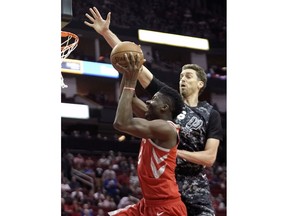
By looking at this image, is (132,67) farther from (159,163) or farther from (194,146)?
(194,146)

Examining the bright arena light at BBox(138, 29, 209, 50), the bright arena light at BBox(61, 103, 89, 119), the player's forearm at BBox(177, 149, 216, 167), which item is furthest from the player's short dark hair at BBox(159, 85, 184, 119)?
the bright arena light at BBox(138, 29, 209, 50)

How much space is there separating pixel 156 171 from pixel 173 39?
23.5 m

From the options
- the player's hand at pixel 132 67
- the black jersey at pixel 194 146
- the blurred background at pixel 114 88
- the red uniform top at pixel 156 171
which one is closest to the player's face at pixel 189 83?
the black jersey at pixel 194 146

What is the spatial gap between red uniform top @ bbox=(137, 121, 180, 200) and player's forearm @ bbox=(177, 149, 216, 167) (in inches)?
15.6

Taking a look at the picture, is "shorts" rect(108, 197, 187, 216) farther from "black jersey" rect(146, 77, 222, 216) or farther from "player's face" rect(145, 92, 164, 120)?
"player's face" rect(145, 92, 164, 120)

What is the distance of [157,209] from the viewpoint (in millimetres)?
4867

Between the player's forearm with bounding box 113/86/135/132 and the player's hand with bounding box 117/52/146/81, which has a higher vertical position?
the player's hand with bounding box 117/52/146/81

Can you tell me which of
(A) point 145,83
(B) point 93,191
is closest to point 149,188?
(A) point 145,83

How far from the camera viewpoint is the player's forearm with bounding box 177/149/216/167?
5289mm

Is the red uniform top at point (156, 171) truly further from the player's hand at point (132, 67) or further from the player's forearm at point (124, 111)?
the player's hand at point (132, 67)

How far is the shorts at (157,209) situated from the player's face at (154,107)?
60 cm

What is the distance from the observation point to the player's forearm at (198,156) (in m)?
5.29

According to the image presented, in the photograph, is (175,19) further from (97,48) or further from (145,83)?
(145,83)
